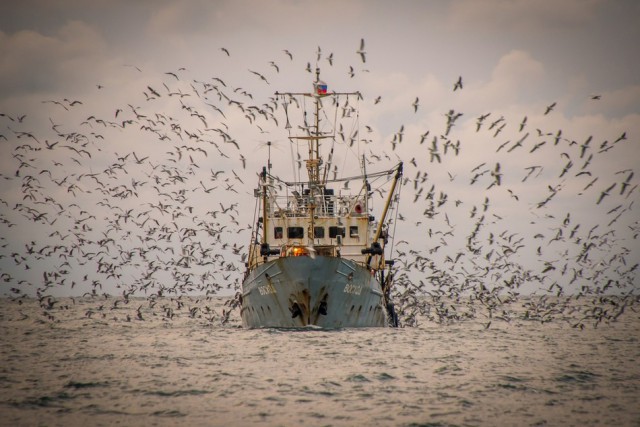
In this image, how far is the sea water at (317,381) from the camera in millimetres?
17375

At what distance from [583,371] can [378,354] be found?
780 centimetres

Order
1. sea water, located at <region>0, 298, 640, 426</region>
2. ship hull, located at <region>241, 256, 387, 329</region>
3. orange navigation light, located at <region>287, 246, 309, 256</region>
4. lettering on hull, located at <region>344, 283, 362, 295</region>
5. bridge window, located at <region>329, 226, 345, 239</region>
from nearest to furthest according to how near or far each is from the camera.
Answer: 1. sea water, located at <region>0, 298, 640, 426</region>
2. ship hull, located at <region>241, 256, 387, 329</region>
3. lettering on hull, located at <region>344, 283, 362, 295</region>
4. orange navigation light, located at <region>287, 246, 309, 256</region>
5. bridge window, located at <region>329, 226, 345, 239</region>

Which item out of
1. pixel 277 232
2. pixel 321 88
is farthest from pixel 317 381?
pixel 321 88

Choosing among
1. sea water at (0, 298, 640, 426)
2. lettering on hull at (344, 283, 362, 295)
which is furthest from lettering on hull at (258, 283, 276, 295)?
lettering on hull at (344, 283, 362, 295)

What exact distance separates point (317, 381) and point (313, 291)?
12.7 m

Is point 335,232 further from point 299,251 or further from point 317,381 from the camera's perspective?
point 317,381

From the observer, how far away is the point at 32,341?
36.8 metres

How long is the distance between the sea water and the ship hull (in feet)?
2.44

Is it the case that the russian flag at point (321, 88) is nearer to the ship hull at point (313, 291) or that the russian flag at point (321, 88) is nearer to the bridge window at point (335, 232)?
the bridge window at point (335, 232)

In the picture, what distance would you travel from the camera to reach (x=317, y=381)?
878 inches

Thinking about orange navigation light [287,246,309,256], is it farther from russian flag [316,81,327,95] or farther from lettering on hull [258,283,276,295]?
russian flag [316,81,327,95]

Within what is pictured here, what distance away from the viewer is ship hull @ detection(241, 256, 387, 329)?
3491cm

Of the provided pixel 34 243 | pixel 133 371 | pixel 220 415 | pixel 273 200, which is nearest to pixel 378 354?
pixel 133 371

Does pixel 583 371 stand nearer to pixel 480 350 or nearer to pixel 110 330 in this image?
pixel 480 350
